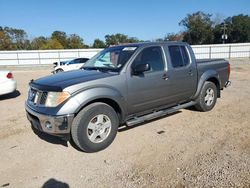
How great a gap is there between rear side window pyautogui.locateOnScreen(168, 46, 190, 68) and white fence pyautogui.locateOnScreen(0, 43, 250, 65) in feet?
91.9

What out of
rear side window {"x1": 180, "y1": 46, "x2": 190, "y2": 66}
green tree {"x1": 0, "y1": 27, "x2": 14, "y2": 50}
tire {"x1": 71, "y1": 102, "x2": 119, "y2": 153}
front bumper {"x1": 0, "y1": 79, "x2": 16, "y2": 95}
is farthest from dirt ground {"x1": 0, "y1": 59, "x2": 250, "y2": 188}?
green tree {"x1": 0, "y1": 27, "x2": 14, "y2": 50}

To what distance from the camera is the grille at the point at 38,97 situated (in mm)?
4344

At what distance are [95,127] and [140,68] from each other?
1.38 metres

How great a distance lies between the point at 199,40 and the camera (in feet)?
261

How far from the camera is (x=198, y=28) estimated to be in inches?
3110

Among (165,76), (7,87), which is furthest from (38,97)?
(7,87)

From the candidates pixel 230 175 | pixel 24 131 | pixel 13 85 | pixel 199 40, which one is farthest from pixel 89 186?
pixel 199 40

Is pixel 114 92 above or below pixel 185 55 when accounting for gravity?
below

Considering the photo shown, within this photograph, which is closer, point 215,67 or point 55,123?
point 55,123

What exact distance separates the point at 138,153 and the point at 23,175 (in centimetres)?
186

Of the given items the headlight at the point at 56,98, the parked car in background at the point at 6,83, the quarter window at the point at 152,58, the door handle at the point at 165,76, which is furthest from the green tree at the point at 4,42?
the headlight at the point at 56,98

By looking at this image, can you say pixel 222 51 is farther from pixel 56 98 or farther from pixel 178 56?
pixel 56 98

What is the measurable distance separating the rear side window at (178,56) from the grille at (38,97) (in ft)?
9.39

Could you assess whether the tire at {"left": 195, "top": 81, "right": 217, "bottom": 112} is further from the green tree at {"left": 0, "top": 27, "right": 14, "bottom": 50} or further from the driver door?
the green tree at {"left": 0, "top": 27, "right": 14, "bottom": 50}
